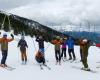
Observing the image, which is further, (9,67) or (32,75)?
(9,67)

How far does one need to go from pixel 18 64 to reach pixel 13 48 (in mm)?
13134

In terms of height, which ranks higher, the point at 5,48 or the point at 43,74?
the point at 5,48

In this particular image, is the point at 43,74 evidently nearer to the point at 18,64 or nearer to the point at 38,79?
the point at 38,79

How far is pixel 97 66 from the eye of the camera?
25.6m

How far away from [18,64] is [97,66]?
5.56m

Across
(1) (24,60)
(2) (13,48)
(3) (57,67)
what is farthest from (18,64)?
(2) (13,48)

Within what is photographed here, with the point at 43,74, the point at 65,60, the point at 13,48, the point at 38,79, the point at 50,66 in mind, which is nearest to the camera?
the point at 38,79

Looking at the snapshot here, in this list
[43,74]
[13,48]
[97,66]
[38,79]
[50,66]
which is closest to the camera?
[38,79]

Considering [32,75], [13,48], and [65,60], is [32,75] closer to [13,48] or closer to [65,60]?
[65,60]

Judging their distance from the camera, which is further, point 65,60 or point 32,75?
point 65,60

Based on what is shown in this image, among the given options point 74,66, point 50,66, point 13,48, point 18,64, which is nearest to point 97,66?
point 74,66

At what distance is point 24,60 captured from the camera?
24469 millimetres

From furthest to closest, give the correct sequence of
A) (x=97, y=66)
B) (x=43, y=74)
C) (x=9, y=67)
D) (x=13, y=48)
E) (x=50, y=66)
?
1. (x=13, y=48)
2. (x=97, y=66)
3. (x=50, y=66)
4. (x=9, y=67)
5. (x=43, y=74)

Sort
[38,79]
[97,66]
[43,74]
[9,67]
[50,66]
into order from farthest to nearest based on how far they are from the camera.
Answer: [97,66], [50,66], [9,67], [43,74], [38,79]
